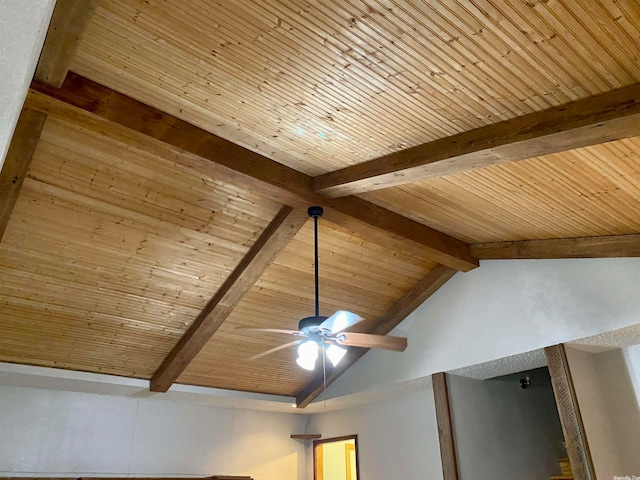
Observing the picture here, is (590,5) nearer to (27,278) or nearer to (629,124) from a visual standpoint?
(629,124)

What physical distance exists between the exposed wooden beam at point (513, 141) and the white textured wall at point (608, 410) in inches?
98.9

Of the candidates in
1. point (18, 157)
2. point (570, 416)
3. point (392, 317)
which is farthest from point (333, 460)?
point (18, 157)

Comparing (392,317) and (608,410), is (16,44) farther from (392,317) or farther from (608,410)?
(392,317)

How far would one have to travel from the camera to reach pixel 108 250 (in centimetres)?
466

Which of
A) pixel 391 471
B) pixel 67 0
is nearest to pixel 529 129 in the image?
pixel 67 0

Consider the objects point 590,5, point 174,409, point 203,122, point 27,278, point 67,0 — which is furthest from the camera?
point 174,409

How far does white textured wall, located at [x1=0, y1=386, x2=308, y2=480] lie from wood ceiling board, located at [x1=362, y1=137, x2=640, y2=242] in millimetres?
4157

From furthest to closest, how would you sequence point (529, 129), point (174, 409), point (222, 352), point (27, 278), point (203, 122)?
1. point (174, 409)
2. point (222, 352)
3. point (27, 278)
4. point (203, 122)
5. point (529, 129)

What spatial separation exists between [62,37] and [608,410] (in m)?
5.30

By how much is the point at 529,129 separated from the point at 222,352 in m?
4.46

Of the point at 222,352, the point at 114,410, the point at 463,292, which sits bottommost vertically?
the point at 114,410

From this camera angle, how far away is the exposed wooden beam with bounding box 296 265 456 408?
597 centimetres

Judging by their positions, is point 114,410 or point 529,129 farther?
point 114,410

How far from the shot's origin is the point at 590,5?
2242 mm
